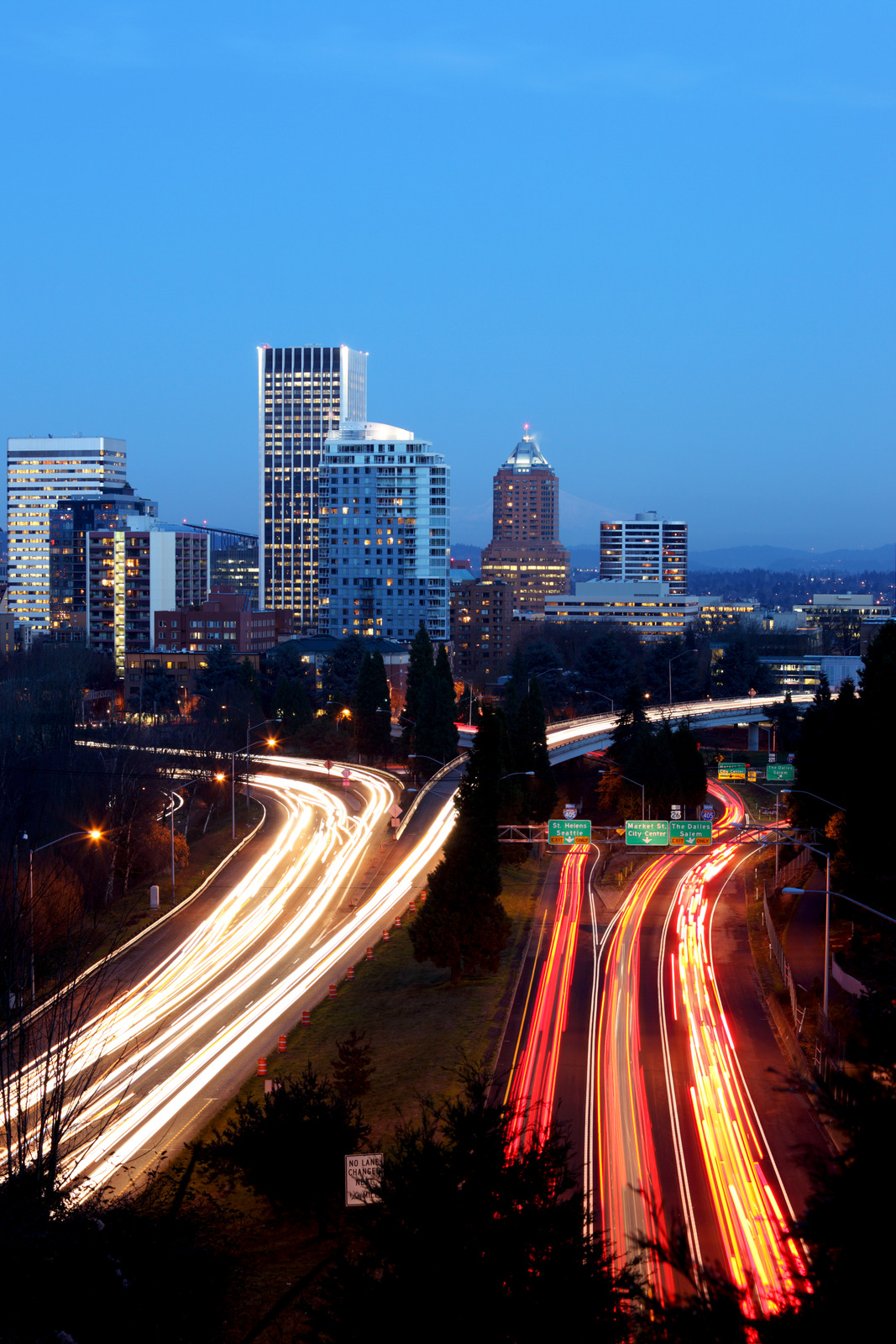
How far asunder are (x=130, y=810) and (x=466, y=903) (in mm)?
19943

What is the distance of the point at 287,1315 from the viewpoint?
17453 mm

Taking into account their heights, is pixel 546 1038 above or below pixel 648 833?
below

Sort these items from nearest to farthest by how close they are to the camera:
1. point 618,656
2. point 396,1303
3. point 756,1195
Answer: point 396,1303
point 756,1195
point 618,656

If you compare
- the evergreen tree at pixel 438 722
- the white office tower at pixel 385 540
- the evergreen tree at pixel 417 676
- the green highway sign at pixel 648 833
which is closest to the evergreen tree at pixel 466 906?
the green highway sign at pixel 648 833

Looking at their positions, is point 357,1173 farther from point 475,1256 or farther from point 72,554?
point 72,554

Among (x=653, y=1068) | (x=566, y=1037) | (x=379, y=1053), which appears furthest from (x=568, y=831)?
(x=653, y=1068)

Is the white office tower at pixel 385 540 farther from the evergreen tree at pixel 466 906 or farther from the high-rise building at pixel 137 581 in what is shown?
the evergreen tree at pixel 466 906

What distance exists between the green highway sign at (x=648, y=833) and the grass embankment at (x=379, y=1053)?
511 centimetres

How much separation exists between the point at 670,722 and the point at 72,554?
11717 cm

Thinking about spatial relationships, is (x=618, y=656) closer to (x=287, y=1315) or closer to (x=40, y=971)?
(x=40, y=971)

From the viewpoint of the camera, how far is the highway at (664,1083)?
19812 mm

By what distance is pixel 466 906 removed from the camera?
37969 millimetres

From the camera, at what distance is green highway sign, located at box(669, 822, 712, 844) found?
143 ft

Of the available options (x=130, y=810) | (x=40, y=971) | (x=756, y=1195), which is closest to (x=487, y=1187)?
(x=756, y=1195)
